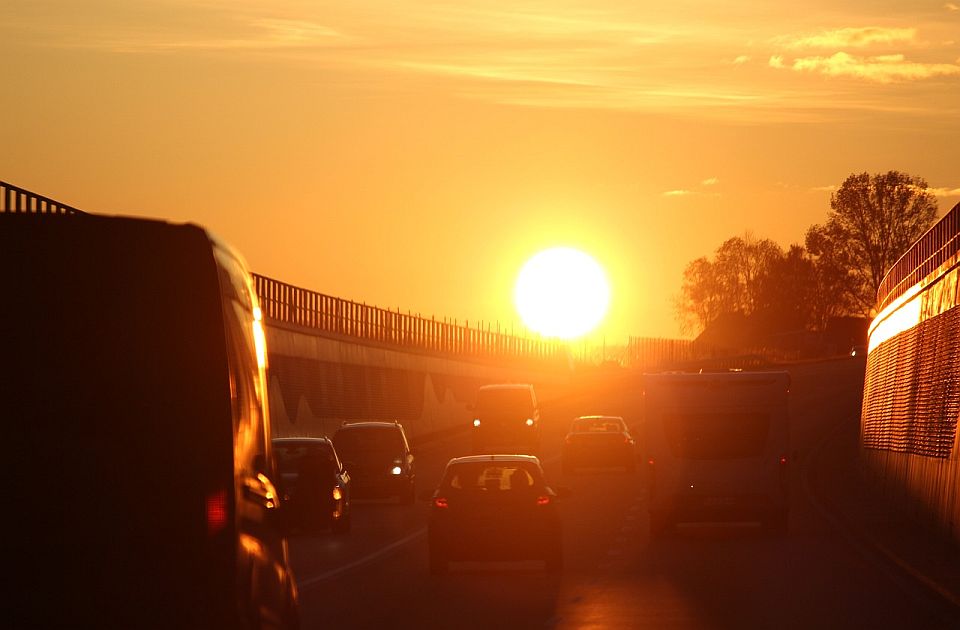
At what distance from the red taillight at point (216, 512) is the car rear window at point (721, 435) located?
22.3m

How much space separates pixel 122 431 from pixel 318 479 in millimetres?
21416

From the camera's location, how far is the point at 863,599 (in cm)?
1931

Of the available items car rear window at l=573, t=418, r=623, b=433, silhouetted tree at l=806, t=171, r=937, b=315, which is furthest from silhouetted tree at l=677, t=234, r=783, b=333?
car rear window at l=573, t=418, r=623, b=433

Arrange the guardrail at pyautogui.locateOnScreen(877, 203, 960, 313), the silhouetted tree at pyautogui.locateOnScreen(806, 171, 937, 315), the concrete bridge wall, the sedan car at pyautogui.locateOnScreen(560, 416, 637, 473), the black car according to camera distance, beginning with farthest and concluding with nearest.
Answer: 1. the silhouetted tree at pyautogui.locateOnScreen(806, 171, 937, 315)
2. the concrete bridge wall
3. the sedan car at pyautogui.locateOnScreen(560, 416, 637, 473)
4. the guardrail at pyautogui.locateOnScreen(877, 203, 960, 313)
5. the black car

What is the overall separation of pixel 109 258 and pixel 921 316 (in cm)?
3224

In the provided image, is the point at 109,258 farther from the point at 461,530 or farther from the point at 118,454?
the point at 461,530

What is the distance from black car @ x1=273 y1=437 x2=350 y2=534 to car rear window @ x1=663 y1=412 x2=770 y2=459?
5.68 meters

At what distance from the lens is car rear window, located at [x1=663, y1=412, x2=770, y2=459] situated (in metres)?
29.0

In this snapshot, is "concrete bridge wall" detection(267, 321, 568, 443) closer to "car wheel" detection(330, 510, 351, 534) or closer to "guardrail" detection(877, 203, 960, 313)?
"guardrail" detection(877, 203, 960, 313)

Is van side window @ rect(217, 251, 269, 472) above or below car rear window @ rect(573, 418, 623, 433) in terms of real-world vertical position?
above

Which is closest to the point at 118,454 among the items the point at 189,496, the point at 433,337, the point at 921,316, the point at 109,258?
the point at 189,496

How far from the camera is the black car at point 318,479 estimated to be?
28422 millimetres

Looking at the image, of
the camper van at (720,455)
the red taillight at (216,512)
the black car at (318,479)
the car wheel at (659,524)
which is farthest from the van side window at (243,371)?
the car wheel at (659,524)

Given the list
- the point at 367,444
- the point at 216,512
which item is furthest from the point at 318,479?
the point at 216,512
